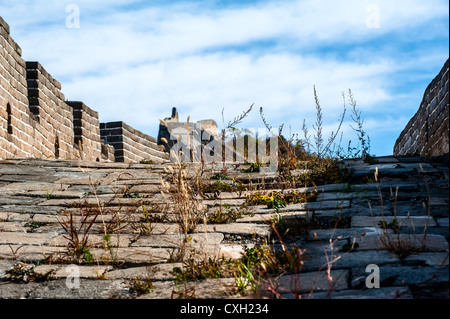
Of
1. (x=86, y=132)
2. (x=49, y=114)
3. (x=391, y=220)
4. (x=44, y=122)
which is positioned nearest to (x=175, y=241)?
(x=391, y=220)

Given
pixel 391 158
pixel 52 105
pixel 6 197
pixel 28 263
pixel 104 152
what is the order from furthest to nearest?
1. pixel 104 152
2. pixel 52 105
3. pixel 391 158
4. pixel 6 197
5. pixel 28 263

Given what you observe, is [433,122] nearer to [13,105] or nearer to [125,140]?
[13,105]

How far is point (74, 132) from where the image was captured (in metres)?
10.4

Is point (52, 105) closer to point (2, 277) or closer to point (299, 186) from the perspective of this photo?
point (299, 186)

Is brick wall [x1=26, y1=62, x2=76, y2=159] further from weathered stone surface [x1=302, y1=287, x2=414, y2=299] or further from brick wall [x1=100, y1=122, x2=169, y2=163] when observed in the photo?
weathered stone surface [x1=302, y1=287, x2=414, y2=299]

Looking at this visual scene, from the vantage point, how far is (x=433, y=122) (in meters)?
6.32

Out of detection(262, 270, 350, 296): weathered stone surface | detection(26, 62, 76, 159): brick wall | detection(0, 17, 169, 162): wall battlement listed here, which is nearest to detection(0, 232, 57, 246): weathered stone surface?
detection(262, 270, 350, 296): weathered stone surface

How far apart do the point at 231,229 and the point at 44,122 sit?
6.08 m

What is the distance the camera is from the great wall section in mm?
2992

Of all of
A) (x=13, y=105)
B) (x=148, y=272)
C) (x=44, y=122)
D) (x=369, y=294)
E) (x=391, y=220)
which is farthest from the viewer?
(x=44, y=122)

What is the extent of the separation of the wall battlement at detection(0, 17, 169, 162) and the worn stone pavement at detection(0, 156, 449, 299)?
6.73 feet
